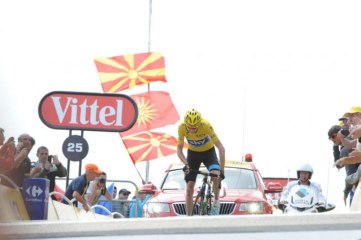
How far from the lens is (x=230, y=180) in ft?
52.3

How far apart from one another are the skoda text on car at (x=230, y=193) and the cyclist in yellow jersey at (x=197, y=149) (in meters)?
0.45

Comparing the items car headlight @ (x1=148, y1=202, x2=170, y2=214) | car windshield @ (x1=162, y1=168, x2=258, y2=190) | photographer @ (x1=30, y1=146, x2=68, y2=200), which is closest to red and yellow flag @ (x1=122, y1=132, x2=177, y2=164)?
car windshield @ (x1=162, y1=168, x2=258, y2=190)

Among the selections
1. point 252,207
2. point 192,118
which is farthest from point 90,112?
point 252,207

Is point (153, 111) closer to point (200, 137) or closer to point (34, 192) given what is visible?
point (200, 137)

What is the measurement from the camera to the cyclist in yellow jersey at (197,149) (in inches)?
558

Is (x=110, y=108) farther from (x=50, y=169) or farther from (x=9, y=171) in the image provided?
(x=9, y=171)

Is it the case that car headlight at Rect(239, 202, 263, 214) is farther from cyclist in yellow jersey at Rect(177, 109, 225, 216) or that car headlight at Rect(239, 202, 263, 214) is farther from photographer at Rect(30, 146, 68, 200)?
photographer at Rect(30, 146, 68, 200)

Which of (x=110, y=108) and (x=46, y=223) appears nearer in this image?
(x=46, y=223)

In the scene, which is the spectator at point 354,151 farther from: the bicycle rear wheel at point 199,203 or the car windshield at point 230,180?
the car windshield at point 230,180

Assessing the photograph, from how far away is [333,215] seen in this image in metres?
2.69

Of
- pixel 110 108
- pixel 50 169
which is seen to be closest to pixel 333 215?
pixel 50 169

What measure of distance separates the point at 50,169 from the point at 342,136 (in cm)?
397

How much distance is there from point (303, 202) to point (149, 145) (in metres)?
15.5

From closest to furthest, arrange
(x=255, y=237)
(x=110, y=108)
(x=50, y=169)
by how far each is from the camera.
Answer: (x=255, y=237) < (x=50, y=169) < (x=110, y=108)
